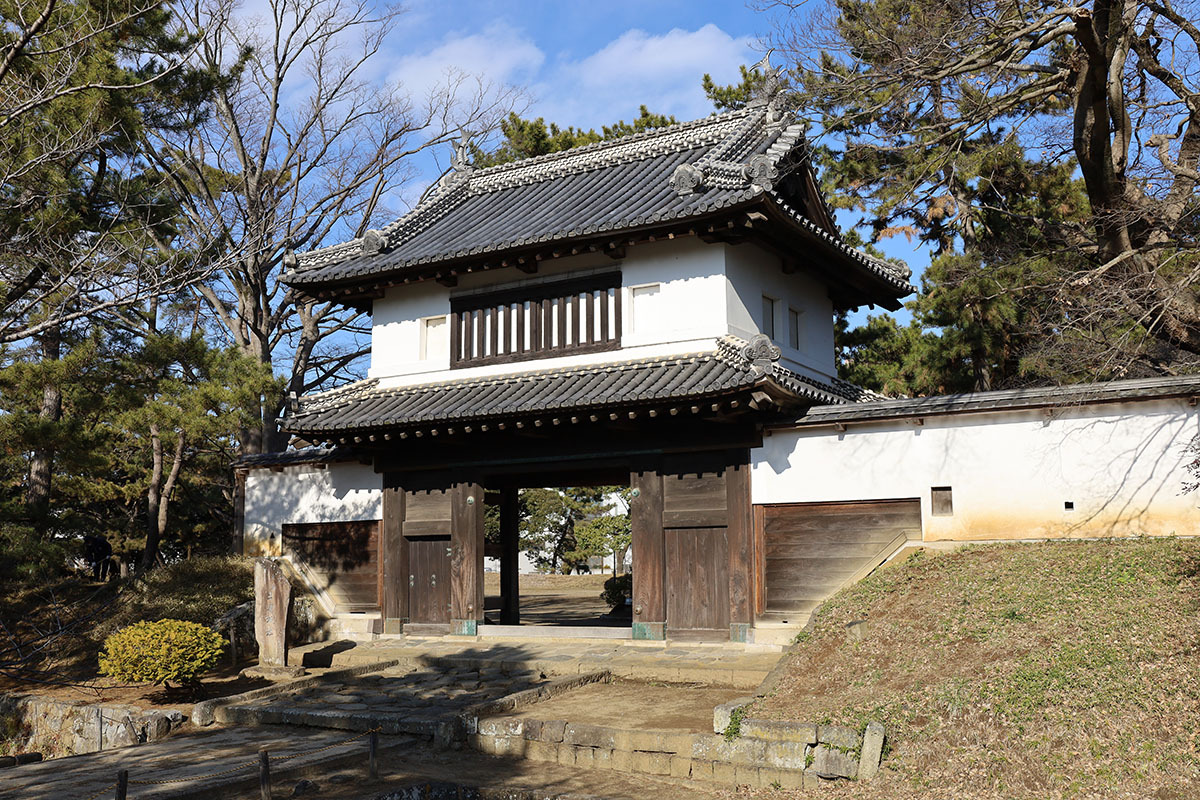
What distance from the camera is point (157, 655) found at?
12836mm

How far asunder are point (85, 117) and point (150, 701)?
841 cm

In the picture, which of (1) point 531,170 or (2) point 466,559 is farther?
(1) point 531,170

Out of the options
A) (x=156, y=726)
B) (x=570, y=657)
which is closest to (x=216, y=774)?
(x=156, y=726)

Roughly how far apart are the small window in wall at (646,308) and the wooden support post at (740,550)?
2.85 meters

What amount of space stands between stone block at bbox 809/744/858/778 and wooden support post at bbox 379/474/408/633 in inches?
397

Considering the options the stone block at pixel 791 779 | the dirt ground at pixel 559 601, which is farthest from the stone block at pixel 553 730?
the dirt ground at pixel 559 601

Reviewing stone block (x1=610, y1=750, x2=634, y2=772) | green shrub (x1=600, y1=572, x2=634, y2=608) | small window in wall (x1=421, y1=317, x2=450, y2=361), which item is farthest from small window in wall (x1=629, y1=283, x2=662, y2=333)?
green shrub (x1=600, y1=572, x2=634, y2=608)

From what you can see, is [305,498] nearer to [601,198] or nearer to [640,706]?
[601,198]

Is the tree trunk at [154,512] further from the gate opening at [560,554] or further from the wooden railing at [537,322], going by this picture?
the wooden railing at [537,322]

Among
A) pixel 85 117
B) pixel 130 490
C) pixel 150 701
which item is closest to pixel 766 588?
pixel 150 701

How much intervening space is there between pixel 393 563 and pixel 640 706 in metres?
7.38

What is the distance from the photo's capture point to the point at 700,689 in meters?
11.9

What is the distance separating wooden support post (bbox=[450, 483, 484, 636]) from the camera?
639 inches

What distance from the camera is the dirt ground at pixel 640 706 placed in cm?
995
